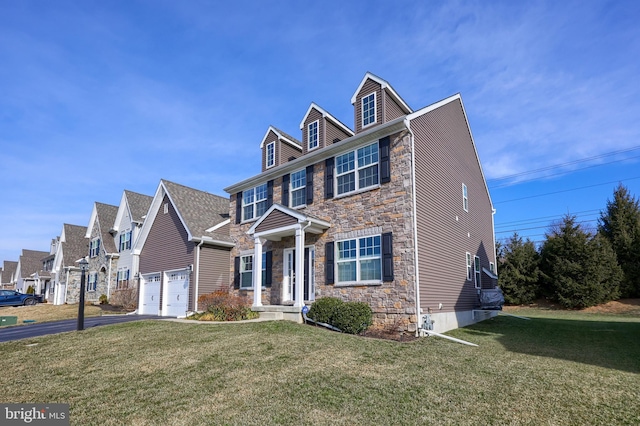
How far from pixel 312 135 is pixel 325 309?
25.6 ft

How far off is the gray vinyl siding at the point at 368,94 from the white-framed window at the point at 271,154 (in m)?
4.90

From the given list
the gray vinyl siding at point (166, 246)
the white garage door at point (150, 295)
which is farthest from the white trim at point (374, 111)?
the white garage door at point (150, 295)

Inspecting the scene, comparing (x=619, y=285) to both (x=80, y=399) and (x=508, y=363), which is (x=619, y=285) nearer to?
(x=508, y=363)

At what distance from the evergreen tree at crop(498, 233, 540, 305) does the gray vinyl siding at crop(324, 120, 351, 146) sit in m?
17.8

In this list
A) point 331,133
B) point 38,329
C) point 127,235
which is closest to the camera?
point 38,329

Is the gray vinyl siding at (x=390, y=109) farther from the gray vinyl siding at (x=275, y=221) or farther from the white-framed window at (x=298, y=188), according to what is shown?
the gray vinyl siding at (x=275, y=221)

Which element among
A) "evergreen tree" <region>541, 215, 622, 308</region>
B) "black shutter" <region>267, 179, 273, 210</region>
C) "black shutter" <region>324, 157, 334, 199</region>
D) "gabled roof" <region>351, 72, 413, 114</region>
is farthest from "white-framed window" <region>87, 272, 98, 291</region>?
"evergreen tree" <region>541, 215, 622, 308</region>

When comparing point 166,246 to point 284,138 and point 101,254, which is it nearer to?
point 284,138

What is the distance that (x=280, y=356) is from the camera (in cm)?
825

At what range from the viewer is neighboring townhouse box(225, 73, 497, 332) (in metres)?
12.2

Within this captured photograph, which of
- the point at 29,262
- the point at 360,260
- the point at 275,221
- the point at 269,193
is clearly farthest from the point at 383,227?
the point at 29,262

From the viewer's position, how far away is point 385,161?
12953 millimetres

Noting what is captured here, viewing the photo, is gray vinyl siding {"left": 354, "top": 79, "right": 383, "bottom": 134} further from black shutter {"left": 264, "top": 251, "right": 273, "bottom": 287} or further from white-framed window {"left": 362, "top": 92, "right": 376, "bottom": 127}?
black shutter {"left": 264, "top": 251, "right": 273, "bottom": 287}

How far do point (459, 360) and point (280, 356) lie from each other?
379cm
